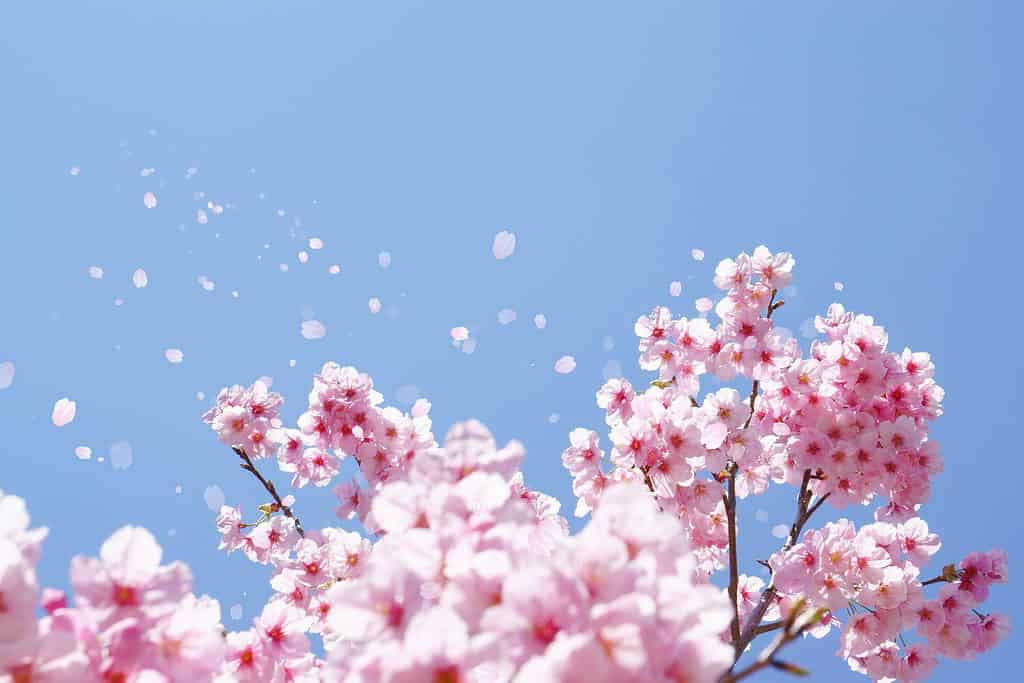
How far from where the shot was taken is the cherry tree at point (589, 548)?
4.45ft

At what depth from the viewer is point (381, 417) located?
4.89 m

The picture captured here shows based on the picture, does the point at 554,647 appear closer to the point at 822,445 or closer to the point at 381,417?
the point at 381,417

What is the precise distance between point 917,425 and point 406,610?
4681 mm

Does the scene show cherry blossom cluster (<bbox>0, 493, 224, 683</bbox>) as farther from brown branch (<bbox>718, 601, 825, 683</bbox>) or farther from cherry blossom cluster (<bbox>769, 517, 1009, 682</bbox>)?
cherry blossom cluster (<bbox>769, 517, 1009, 682</bbox>)

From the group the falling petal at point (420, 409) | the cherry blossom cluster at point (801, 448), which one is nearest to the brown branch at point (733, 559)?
the cherry blossom cluster at point (801, 448)

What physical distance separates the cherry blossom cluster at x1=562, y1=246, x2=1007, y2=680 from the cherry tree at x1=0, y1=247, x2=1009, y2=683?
1 centimetres

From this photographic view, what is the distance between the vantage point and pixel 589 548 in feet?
4.68

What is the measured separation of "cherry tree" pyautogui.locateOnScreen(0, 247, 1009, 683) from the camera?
136cm

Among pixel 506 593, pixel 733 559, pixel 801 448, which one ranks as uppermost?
pixel 801 448

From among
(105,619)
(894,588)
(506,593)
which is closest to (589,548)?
(506,593)

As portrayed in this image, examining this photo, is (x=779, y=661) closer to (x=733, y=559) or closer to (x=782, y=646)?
(x=782, y=646)

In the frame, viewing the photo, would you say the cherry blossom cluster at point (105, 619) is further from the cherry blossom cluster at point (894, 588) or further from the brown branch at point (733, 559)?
the cherry blossom cluster at point (894, 588)

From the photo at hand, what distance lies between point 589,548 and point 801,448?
4.05 meters

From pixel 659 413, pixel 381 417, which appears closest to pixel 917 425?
pixel 659 413
